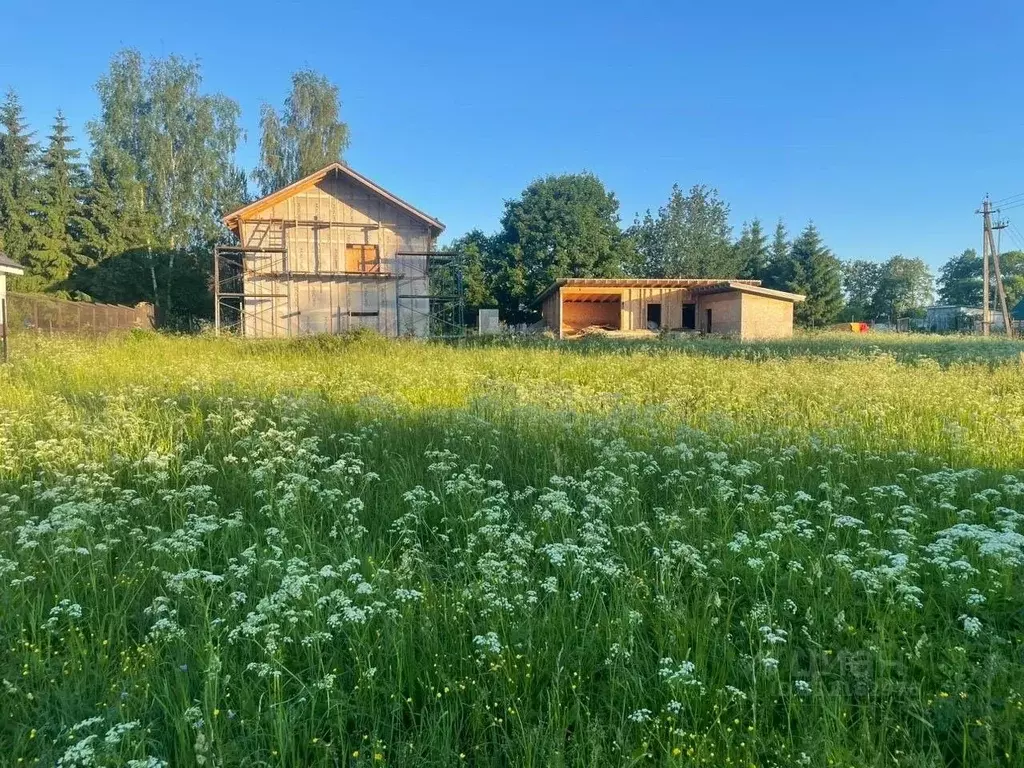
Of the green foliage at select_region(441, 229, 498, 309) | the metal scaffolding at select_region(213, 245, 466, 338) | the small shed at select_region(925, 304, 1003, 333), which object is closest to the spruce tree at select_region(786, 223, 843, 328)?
the small shed at select_region(925, 304, 1003, 333)

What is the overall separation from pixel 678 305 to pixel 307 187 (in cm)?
1892

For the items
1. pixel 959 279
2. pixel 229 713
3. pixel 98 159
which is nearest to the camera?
pixel 229 713

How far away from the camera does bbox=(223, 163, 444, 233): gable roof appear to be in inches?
968

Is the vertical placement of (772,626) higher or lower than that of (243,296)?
lower

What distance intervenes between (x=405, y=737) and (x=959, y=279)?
86655 millimetres

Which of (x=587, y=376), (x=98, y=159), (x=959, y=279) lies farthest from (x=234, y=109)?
(x=959, y=279)

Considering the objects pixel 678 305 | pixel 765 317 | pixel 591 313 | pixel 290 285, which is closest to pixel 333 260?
pixel 290 285

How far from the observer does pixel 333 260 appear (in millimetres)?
25594

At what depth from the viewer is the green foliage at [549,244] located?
39750 mm

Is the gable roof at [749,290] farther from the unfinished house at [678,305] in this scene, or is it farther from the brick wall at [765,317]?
the brick wall at [765,317]

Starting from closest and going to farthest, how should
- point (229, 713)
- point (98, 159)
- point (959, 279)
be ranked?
1. point (229, 713)
2. point (98, 159)
3. point (959, 279)

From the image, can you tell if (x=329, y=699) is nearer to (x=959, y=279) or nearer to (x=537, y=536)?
(x=537, y=536)

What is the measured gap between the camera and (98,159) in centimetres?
3588

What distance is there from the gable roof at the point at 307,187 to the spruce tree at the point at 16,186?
20901 mm
